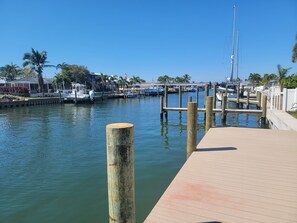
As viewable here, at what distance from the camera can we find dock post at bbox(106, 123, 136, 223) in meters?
2.99

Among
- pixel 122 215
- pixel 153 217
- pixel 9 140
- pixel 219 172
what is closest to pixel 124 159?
pixel 122 215

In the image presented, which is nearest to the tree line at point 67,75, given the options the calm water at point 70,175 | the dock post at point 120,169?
the calm water at point 70,175

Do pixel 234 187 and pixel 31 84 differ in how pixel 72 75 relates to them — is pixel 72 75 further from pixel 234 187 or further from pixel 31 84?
pixel 234 187

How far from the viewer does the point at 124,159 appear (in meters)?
3.03

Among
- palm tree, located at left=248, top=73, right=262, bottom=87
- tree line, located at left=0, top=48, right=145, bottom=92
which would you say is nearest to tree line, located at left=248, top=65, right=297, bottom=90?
palm tree, located at left=248, top=73, right=262, bottom=87

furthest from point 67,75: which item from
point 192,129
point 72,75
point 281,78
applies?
point 192,129

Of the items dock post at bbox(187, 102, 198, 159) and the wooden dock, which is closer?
the wooden dock

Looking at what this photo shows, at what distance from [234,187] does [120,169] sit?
271 centimetres

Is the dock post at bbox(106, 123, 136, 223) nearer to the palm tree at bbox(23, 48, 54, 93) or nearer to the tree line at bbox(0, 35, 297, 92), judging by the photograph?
the tree line at bbox(0, 35, 297, 92)

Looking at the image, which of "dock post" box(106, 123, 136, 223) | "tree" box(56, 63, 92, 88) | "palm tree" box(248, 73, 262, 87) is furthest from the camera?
"palm tree" box(248, 73, 262, 87)

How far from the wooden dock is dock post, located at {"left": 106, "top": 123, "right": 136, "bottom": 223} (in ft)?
2.06

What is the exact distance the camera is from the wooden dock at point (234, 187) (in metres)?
3.71

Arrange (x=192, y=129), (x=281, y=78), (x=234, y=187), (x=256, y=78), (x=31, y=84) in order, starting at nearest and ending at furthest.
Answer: (x=234, y=187) → (x=192, y=129) → (x=281, y=78) → (x=31, y=84) → (x=256, y=78)

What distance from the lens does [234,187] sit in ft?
15.4
